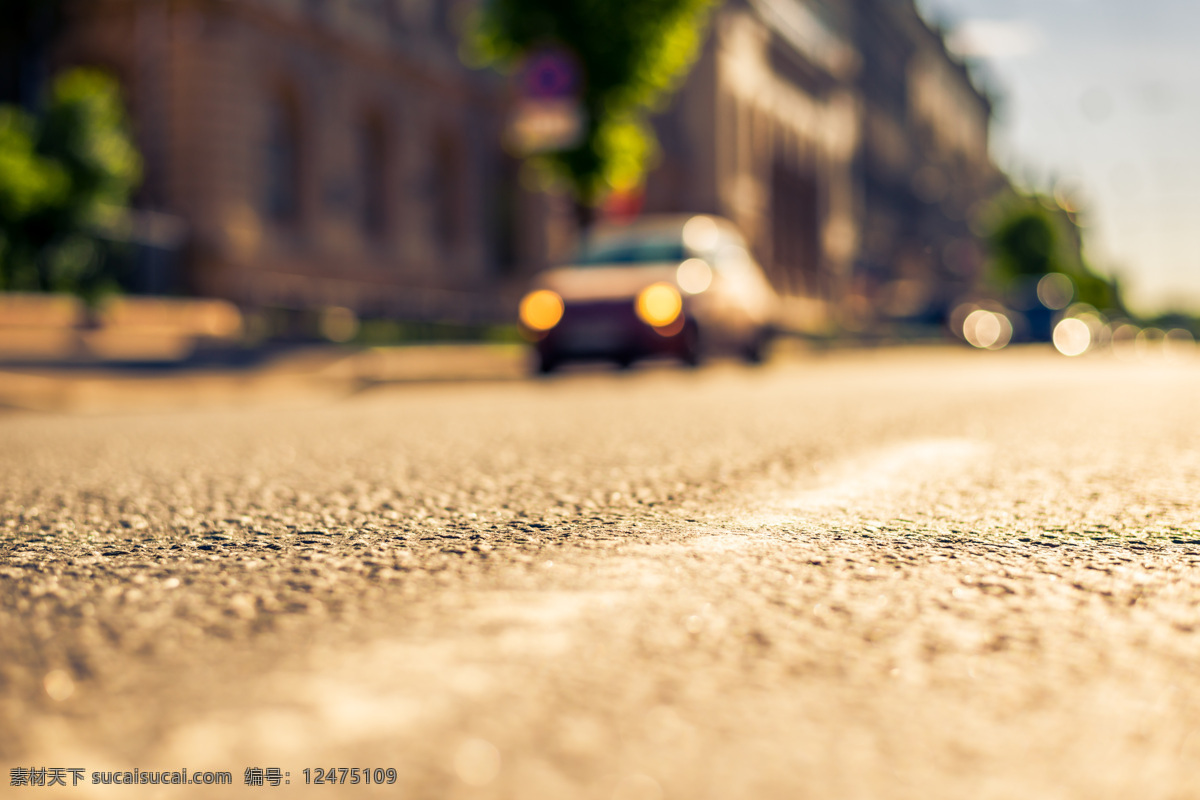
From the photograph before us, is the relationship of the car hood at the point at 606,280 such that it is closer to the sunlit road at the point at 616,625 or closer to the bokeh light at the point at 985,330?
the sunlit road at the point at 616,625

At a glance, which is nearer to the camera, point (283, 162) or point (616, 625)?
point (616, 625)

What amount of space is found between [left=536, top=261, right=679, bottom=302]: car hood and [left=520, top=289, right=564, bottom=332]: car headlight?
0.10 m

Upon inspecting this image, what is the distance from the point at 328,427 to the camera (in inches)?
294

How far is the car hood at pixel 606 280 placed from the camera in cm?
1340

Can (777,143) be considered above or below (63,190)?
above

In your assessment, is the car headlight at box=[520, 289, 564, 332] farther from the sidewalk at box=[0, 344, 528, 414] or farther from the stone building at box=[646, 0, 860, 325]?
the stone building at box=[646, 0, 860, 325]

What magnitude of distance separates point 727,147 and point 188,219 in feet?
88.6

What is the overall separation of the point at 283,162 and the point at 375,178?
325 cm

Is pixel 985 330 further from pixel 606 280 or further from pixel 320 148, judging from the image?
pixel 606 280

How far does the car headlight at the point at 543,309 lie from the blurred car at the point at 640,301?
0.03 ft

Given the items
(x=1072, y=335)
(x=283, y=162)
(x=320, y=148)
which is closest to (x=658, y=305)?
(x=283, y=162)

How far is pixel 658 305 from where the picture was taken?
13.2 m

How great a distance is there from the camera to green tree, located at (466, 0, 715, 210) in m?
19.9

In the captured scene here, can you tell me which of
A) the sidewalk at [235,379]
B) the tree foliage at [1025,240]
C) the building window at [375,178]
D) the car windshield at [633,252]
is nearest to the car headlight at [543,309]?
the sidewalk at [235,379]
